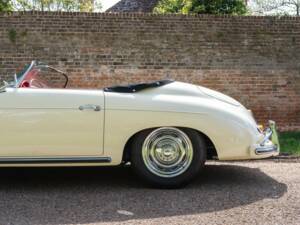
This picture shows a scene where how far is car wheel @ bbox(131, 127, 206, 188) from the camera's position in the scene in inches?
212

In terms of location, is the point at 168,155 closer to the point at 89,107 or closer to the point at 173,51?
the point at 89,107

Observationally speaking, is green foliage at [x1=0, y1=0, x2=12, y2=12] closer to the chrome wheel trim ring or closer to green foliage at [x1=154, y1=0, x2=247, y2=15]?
green foliage at [x1=154, y1=0, x2=247, y2=15]

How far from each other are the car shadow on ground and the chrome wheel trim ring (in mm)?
226

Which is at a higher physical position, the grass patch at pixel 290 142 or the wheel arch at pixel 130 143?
the wheel arch at pixel 130 143

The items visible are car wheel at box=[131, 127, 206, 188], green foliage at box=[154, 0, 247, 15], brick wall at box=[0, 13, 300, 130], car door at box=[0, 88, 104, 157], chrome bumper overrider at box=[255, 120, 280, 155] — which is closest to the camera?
car door at box=[0, 88, 104, 157]

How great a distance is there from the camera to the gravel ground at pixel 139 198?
14.6ft

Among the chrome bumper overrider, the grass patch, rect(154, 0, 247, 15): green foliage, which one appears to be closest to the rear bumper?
the chrome bumper overrider

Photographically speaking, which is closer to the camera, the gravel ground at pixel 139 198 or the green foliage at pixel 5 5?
the gravel ground at pixel 139 198

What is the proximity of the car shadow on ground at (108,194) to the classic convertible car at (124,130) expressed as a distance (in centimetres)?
Answer: 31

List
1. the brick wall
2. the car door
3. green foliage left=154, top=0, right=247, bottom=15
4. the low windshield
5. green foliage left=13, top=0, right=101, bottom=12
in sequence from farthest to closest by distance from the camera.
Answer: green foliage left=13, top=0, right=101, bottom=12, green foliage left=154, top=0, right=247, bottom=15, the brick wall, the low windshield, the car door

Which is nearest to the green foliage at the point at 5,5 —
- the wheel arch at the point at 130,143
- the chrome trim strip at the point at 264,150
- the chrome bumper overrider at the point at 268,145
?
the wheel arch at the point at 130,143

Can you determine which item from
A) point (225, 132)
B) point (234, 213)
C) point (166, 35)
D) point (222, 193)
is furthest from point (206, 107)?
point (166, 35)

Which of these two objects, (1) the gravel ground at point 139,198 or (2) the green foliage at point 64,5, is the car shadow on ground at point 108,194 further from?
(2) the green foliage at point 64,5

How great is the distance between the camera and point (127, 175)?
6203mm
